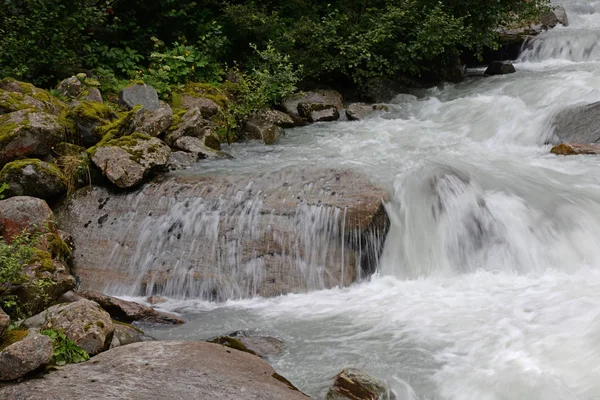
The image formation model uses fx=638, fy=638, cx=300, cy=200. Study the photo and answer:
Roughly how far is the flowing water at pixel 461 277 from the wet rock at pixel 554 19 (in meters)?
7.23

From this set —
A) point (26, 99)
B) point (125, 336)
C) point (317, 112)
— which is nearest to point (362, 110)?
point (317, 112)

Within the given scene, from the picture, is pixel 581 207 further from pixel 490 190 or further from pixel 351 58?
pixel 351 58

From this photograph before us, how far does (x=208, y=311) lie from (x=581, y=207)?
4.82 metres

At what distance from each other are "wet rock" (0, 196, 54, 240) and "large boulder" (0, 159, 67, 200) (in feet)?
2.45

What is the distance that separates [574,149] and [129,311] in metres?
7.27

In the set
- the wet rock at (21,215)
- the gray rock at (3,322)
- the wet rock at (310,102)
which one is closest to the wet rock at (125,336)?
the gray rock at (3,322)

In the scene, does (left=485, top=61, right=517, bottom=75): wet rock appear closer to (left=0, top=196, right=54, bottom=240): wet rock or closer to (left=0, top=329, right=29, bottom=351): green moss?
(left=0, top=196, right=54, bottom=240): wet rock

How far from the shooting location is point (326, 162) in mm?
9812

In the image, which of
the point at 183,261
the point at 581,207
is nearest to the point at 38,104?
→ the point at 183,261

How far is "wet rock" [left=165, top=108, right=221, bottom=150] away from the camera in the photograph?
10.7 metres

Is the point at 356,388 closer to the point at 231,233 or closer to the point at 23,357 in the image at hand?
the point at 23,357

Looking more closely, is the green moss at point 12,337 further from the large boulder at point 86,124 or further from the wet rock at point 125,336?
the large boulder at point 86,124

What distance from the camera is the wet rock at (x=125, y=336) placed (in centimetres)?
561

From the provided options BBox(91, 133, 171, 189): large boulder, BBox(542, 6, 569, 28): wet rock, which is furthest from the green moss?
BBox(542, 6, 569, 28): wet rock
